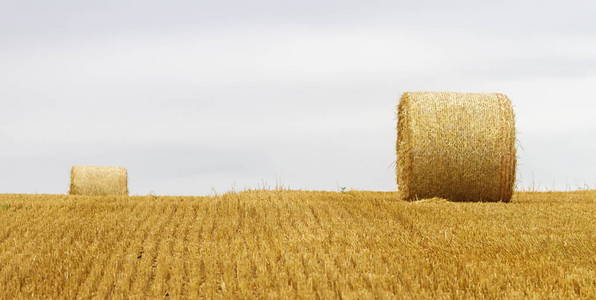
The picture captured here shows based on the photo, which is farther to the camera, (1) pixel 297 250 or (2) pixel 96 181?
(2) pixel 96 181

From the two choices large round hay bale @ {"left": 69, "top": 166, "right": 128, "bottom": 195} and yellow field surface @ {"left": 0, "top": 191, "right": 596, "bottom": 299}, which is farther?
large round hay bale @ {"left": 69, "top": 166, "right": 128, "bottom": 195}

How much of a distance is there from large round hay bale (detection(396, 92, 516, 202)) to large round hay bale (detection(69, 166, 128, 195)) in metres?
9.83

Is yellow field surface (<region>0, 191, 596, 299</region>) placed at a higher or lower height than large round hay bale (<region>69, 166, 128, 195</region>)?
lower

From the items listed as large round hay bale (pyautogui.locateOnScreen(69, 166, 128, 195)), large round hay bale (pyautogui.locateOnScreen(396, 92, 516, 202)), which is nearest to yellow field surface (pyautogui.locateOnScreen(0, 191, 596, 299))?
large round hay bale (pyautogui.locateOnScreen(396, 92, 516, 202))

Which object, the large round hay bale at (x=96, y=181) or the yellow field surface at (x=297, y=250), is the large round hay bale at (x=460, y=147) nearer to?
the yellow field surface at (x=297, y=250)

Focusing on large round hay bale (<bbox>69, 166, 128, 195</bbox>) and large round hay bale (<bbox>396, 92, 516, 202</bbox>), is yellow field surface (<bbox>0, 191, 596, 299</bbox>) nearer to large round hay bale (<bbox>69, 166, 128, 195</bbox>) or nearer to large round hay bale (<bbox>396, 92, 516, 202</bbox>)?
large round hay bale (<bbox>396, 92, 516, 202</bbox>)

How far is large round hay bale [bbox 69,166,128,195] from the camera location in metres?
20.0

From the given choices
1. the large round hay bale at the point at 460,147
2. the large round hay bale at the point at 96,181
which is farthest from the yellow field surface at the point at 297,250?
the large round hay bale at the point at 96,181

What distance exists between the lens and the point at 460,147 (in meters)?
13.0

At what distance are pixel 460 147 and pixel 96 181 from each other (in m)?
11.2

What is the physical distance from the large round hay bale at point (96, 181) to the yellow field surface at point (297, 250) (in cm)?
708

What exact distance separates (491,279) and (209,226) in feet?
15.4

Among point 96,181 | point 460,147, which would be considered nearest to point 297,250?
point 460,147

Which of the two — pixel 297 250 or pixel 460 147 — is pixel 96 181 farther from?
pixel 297 250
